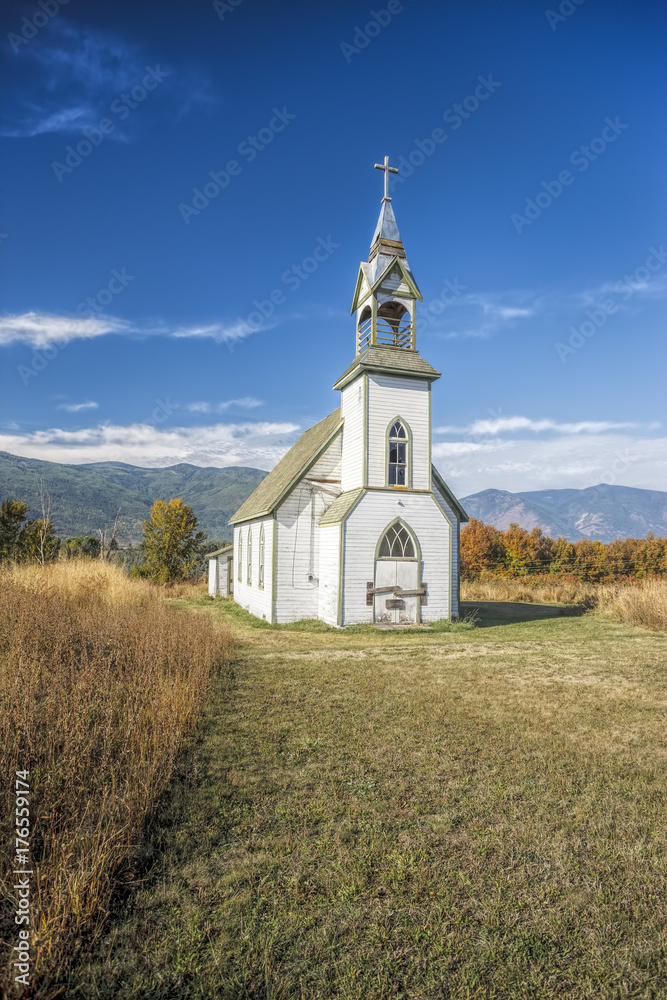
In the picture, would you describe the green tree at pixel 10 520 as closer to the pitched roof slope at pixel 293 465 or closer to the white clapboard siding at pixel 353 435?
the pitched roof slope at pixel 293 465

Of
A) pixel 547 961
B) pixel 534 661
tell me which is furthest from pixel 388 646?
pixel 547 961

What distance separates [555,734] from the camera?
24.2ft

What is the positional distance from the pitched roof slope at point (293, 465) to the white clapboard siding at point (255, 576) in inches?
19.5

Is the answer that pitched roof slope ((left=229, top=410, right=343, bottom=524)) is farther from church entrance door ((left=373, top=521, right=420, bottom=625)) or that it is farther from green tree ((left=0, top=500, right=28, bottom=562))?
green tree ((left=0, top=500, right=28, bottom=562))

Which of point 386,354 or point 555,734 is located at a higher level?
point 386,354

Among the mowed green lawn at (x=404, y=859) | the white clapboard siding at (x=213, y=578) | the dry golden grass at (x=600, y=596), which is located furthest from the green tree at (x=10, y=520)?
the mowed green lawn at (x=404, y=859)

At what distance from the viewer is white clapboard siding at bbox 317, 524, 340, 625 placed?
60.2 feet

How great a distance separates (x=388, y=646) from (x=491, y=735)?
794 centimetres

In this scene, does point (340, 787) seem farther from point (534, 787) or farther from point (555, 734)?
point (555, 734)

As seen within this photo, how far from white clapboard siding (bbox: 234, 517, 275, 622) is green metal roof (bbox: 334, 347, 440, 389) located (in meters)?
6.52

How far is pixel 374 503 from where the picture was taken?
736 inches

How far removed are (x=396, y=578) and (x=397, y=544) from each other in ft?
3.81

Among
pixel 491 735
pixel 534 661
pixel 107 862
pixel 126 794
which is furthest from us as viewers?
pixel 534 661

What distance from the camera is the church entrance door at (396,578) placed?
60.5 feet
